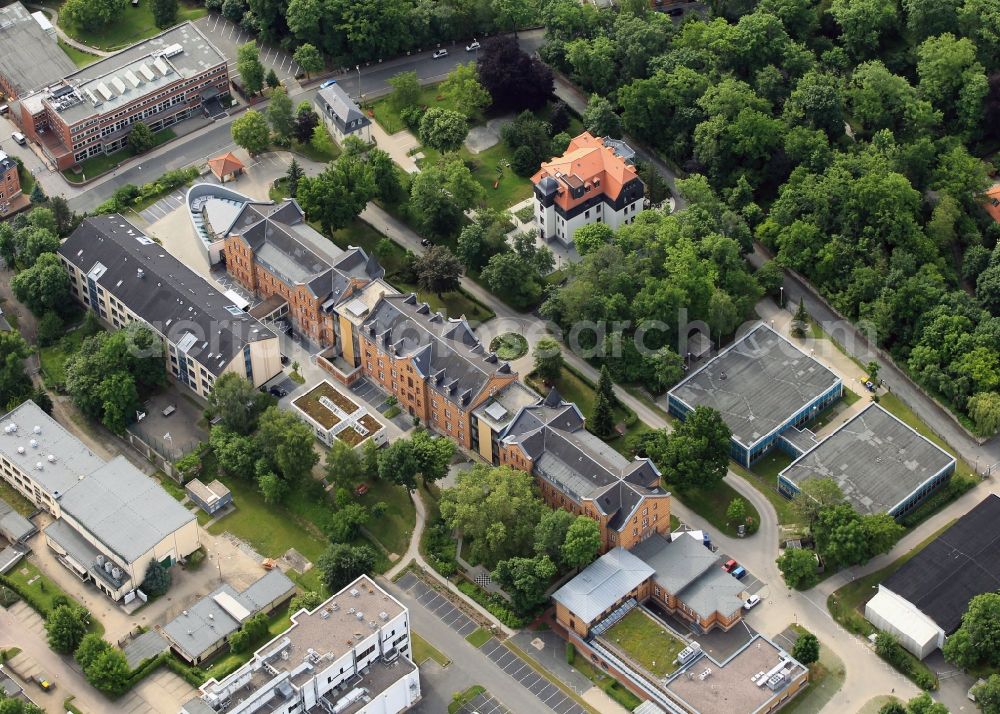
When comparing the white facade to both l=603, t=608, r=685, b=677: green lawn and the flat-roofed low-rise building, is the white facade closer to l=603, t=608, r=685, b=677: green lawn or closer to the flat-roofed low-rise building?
l=603, t=608, r=685, b=677: green lawn

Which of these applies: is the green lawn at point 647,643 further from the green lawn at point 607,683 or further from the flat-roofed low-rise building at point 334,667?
the flat-roofed low-rise building at point 334,667

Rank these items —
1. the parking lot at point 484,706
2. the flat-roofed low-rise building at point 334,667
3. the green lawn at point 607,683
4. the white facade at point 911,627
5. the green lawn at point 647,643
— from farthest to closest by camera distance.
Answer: the white facade at point 911,627
the green lawn at point 647,643
the green lawn at point 607,683
the parking lot at point 484,706
the flat-roofed low-rise building at point 334,667

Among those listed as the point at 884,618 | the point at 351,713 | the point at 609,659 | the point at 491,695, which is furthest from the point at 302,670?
the point at 884,618

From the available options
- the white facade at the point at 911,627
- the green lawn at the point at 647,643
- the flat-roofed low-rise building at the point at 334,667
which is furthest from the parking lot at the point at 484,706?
the white facade at the point at 911,627

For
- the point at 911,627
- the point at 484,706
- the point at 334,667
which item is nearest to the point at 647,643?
the point at 484,706

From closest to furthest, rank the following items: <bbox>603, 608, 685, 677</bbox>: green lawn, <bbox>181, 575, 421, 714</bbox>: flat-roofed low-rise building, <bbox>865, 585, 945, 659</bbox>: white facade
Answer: <bbox>181, 575, 421, 714</bbox>: flat-roofed low-rise building → <bbox>603, 608, 685, 677</bbox>: green lawn → <bbox>865, 585, 945, 659</bbox>: white facade

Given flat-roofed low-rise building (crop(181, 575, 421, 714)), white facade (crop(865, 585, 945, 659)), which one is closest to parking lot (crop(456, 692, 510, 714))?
flat-roofed low-rise building (crop(181, 575, 421, 714))
